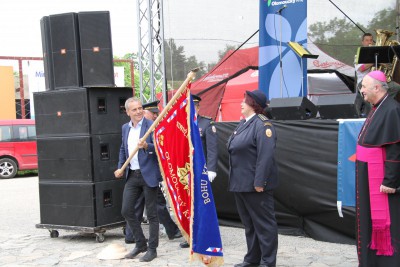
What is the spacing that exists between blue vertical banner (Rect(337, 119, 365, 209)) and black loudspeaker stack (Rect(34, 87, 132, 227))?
2.93 m

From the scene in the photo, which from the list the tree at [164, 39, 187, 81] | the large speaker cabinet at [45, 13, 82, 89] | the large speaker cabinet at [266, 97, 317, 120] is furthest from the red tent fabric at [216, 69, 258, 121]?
the large speaker cabinet at [45, 13, 82, 89]

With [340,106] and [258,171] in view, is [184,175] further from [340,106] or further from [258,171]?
[340,106]

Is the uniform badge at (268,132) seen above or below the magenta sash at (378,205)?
above

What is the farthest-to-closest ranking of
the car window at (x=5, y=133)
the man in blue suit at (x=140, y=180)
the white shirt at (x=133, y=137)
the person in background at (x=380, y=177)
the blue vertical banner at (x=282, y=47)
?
1. the car window at (x=5, y=133)
2. the blue vertical banner at (x=282, y=47)
3. the white shirt at (x=133, y=137)
4. the man in blue suit at (x=140, y=180)
5. the person in background at (x=380, y=177)

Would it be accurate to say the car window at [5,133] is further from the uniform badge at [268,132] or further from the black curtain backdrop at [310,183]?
the uniform badge at [268,132]

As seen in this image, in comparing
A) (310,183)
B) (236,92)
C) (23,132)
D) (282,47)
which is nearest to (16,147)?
(23,132)

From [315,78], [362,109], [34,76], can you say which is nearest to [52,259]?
[362,109]

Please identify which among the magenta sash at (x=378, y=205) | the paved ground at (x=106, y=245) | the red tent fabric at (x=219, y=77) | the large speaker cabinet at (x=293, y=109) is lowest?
the paved ground at (x=106, y=245)

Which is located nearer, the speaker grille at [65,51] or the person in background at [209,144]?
the person in background at [209,144]

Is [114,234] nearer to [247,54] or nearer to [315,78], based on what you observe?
[247,54]

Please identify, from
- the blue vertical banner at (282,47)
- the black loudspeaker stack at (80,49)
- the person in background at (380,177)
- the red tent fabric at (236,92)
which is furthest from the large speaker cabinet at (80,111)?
the red tent fabric at (236,92)

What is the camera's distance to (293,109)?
280 inches

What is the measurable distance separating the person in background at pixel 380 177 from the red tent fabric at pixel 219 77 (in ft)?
25.3

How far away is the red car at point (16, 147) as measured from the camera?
1736 centimetres
